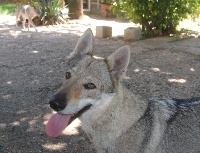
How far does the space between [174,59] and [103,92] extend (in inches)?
225

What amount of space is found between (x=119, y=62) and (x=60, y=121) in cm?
80

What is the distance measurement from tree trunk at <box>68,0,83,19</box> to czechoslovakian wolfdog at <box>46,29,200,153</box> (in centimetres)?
1253

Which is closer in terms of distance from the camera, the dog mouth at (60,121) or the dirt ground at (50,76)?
the dog mouth at (60,121)

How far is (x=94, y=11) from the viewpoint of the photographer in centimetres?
2003

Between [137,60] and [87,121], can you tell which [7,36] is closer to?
[137,60]

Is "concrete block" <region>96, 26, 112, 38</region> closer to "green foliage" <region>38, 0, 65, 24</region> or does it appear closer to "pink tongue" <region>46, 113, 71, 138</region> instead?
"green foliage" <region>38, 0, 65, 24</region>

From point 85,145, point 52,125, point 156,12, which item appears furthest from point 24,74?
point 156,12

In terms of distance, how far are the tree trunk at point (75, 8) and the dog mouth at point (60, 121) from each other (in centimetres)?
1279

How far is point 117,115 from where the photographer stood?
3068 millimetres

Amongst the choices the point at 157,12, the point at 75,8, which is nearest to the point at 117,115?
the point at 157,12

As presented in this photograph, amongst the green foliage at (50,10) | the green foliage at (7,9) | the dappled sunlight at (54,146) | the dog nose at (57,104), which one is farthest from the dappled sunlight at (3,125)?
the green foliage at (7,9)

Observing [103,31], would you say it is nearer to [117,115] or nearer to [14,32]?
[14,32]

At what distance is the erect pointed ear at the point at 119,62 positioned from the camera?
3070mm

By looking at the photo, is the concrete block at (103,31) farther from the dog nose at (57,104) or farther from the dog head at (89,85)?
the dog nose at (57,104)
